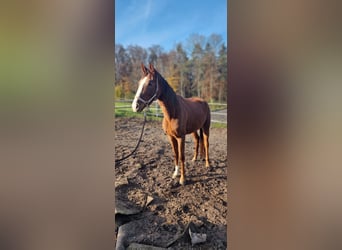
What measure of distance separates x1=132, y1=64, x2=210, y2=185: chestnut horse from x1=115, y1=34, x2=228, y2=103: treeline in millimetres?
37

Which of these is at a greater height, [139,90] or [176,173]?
[139,90]

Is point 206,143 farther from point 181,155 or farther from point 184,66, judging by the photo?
point 184,66

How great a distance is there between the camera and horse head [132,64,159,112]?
4.14 feet

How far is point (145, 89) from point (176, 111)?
0.21 meters

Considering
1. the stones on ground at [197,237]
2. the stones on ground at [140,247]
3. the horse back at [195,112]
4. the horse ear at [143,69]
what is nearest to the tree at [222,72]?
the horse back at [195,112]

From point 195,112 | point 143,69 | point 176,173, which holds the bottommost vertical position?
point 176,173

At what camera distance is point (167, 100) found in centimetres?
129

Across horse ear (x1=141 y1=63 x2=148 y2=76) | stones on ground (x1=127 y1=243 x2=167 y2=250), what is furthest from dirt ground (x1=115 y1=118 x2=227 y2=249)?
horse ear (x1=141 y1=63 x2=148 y2=76)

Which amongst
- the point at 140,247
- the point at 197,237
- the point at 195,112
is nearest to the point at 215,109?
the point at 195,112

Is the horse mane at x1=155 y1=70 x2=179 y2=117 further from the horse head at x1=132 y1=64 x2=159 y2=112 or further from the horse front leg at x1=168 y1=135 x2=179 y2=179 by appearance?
the horse front leg at x1=168 y1=135 x2=179 y2=179
